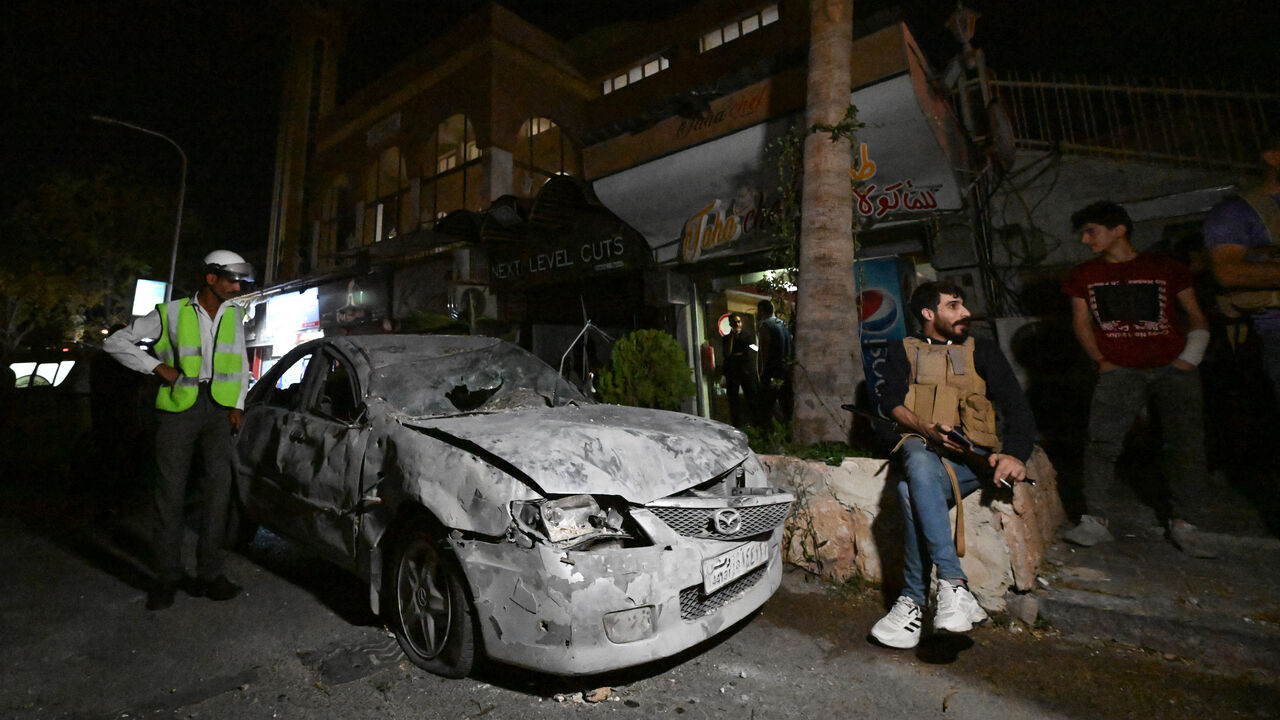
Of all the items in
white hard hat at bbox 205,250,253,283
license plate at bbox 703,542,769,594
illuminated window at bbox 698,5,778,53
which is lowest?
license plate at bbox 703,542,769,594

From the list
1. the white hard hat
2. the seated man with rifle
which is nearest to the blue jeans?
the seated man with rifle

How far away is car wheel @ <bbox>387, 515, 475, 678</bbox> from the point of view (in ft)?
7.66

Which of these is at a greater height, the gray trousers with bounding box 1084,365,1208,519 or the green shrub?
the green shrub

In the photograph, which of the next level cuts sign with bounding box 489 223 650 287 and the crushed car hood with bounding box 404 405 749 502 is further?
the next level cuts sign with bounding box 489 223 650 287

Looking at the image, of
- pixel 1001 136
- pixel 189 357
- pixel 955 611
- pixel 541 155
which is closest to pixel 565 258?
pixel 1001 136

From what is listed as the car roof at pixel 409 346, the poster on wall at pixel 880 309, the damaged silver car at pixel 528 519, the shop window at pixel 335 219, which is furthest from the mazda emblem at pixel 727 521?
the shop window at pixel 335 219

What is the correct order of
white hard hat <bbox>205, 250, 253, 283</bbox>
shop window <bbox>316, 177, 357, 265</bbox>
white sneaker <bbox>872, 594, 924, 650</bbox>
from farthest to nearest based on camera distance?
shop window <bbox>316, 177, 357, 265</bbox>, white hard hat <bbox>205, 250, 253, 283</bbox>, white sneaker <bbox>872, 594, 924, 650</bbox>

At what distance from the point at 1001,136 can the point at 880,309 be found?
226 cm

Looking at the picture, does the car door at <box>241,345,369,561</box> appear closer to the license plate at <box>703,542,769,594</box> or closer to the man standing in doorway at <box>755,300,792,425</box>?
the license plate at <box>703,542,769,594</box>

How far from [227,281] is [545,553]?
3153mm

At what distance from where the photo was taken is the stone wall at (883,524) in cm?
288

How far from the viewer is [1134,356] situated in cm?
352

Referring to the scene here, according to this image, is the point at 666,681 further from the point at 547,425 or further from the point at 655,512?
the point at 547,425

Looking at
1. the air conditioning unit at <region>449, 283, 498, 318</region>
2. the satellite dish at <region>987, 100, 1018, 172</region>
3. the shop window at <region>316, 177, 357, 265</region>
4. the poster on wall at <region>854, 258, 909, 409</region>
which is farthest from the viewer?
the shop window at <region>316, 177, 357, 265</region>
